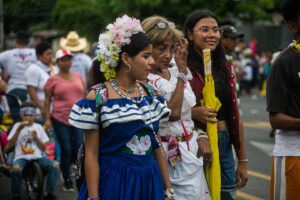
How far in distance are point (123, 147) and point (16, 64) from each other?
337 inches

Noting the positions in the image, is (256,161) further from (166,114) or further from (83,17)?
(83,17)

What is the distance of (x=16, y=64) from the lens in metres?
13.0

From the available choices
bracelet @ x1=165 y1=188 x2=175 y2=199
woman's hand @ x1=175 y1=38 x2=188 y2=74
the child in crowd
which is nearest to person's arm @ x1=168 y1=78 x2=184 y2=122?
woman's hand @ x1=175 y1=38 x2=188 y2=74

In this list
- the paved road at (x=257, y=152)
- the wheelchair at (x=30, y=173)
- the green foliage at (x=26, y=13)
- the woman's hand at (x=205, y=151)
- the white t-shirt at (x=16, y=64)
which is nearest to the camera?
the woman's hand at (x=205, y=151)

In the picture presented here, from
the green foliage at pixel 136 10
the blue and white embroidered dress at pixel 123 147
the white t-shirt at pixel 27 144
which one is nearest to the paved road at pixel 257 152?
the white t-shirt at pixel 27 144

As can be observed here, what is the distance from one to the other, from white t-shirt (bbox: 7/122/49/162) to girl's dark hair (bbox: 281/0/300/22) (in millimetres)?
5047

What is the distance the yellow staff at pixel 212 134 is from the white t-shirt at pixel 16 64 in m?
7.85

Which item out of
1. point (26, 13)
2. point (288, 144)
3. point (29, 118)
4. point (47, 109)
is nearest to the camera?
point (288, 144)

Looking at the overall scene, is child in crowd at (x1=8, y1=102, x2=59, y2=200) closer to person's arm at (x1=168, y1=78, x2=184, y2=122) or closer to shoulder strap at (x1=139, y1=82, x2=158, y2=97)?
person's arm at (x1=168, y1=78, x2=184, y2=122)

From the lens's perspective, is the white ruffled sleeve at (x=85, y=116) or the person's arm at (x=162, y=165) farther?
the person's arm at (x=162, y=165)

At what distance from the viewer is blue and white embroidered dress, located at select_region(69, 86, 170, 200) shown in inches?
184

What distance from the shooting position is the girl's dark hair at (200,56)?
573 centimetres

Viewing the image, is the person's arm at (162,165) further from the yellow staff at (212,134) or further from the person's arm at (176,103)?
the yellow staff at (212,134)

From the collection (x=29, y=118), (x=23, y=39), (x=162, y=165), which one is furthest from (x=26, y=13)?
(x=162, y=165)
